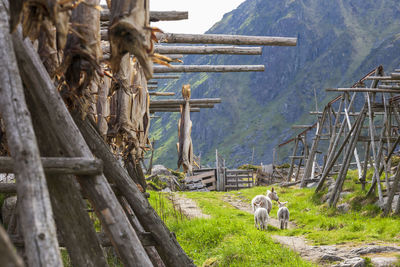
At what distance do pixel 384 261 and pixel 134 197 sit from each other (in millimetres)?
5031

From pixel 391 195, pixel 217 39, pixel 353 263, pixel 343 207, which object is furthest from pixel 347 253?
pixel 343 207

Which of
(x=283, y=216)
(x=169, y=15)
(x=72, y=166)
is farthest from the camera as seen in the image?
(x=283, y=216)

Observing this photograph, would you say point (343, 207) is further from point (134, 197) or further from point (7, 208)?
point (134, 197)

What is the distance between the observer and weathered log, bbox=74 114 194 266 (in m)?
3.67

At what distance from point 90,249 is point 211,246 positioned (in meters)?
6.80

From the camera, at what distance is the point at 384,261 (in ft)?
23.2

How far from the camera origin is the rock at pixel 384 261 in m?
6.99

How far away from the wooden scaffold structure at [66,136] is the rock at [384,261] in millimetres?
4345

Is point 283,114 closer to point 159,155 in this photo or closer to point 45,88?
point 159,155

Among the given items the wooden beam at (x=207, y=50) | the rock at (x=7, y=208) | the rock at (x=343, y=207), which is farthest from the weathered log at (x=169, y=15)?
the rock at (x=343, y=207)

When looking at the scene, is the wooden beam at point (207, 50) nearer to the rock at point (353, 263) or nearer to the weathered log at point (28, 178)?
the weathered log at point (28, 178)

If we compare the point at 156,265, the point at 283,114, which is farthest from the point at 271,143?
the point at 156,265

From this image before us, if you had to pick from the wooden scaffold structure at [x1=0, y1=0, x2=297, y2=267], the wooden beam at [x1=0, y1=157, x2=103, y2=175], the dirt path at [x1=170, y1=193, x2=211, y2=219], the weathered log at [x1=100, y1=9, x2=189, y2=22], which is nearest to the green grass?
the dirt path at [x1=170, y1=193, x2=211, y2=219]

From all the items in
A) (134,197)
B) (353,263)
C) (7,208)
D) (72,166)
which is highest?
(72,166)
